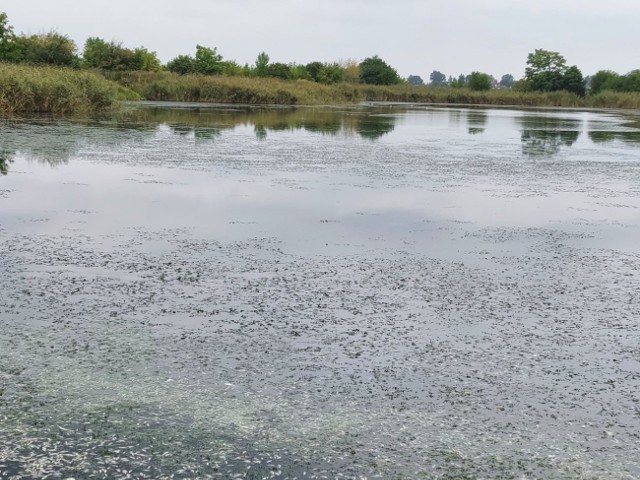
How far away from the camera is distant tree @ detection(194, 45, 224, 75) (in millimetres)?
49844

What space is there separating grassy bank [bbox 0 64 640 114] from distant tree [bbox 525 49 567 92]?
499 cm

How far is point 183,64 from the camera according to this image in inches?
1986

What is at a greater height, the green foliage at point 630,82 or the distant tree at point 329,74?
the distant tree at point 329,74

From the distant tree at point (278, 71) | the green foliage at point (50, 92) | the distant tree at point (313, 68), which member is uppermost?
the distant tree at point (313, 68)

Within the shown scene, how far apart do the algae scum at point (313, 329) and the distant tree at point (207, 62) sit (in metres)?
40.9

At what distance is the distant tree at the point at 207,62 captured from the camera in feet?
164

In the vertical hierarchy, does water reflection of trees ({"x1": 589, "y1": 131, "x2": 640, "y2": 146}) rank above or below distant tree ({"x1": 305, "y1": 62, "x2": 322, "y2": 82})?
below

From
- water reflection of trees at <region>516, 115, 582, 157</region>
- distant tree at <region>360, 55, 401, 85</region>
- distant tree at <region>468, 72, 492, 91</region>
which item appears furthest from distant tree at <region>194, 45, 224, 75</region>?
water reflection of trees at <region>516, 115, 582, 157</region>

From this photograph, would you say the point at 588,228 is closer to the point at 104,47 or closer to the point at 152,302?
the point at 152,302

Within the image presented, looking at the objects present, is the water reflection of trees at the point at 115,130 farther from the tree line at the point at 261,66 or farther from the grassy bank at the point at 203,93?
the tree line at the point at 261,66

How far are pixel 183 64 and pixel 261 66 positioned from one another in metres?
6.95

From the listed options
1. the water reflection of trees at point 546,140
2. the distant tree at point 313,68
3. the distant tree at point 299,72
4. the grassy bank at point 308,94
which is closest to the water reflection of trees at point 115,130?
the water reflection of trees at point 546,140

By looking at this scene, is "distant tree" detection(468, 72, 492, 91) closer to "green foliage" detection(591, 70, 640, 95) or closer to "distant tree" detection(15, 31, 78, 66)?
"green foliage" detection(591, 70, 640, 95)

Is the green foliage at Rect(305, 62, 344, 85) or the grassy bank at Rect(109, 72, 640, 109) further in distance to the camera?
the green foliage at Rect(305, 62, 344, 85)
